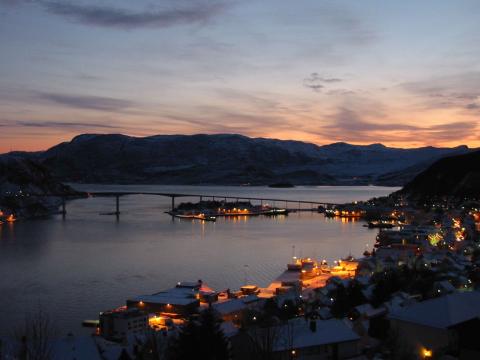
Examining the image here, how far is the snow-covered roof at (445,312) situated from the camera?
10.7ft

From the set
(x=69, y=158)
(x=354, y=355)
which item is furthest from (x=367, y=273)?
(x=69, y=158)

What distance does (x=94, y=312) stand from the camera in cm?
655

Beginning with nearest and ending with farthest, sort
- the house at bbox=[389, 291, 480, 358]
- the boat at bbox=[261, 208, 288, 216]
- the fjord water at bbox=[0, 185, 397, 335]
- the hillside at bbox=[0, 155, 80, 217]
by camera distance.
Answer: the house at bbox=[389, 291, 480, 358] < the fjord water at bbox=[0, 185, 397, 335] < the hillside at bbox=[0, 155, 80, 217] < the boat at bbox=[261, 208, 288, 216]

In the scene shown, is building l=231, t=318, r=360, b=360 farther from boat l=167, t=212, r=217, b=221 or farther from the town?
boat l=167, t=212, r=217, b=221

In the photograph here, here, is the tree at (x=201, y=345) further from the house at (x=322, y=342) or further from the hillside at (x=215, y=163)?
the hillside at (x=215, y=163)

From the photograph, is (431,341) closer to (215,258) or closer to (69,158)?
(215,258)

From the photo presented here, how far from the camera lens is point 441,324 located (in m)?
3.26

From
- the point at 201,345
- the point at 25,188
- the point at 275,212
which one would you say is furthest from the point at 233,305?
the point at 25,188

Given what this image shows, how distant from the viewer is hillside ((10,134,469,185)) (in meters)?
74.6

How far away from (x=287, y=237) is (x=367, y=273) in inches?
272

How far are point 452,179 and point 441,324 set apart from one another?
23.9 m

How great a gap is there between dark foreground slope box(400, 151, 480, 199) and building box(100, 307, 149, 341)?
18.8 metres

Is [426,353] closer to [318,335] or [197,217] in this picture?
[318,335]

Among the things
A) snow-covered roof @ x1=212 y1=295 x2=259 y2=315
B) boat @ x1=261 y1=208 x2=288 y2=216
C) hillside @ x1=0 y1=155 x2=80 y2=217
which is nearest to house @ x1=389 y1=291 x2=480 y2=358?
snow-covered roof @ x1=212 y1=295 x2=259 y2=315
